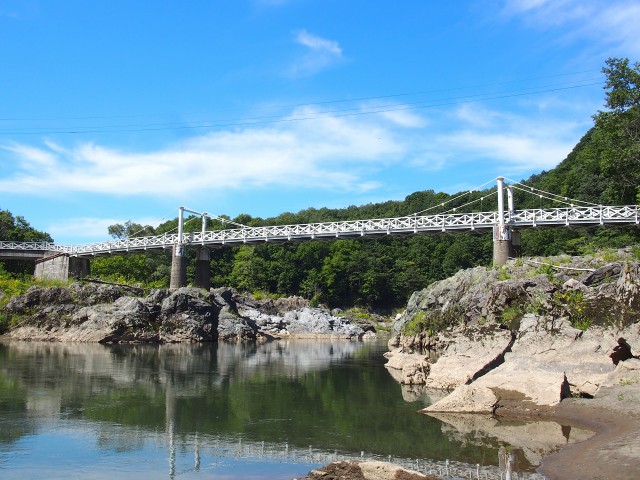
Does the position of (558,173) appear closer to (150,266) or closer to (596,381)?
(150,266)

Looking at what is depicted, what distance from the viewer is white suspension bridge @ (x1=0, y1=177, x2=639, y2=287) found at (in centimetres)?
4394

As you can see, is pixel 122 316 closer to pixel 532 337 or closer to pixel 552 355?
pixel 532 337

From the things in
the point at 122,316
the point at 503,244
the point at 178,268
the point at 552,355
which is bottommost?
the point at 122,316

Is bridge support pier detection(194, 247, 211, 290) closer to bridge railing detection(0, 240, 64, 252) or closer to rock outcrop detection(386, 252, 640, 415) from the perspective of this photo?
bridge railing detection(0, 240, 64, 252)

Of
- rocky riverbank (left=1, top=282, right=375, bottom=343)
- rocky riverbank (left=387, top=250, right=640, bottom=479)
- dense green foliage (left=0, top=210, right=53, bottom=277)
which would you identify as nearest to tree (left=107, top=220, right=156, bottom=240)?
dense green foliage (left=0, top=210, right=53, bottom=277)

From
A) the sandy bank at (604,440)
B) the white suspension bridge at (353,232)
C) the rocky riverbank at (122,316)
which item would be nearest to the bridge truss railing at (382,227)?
the white suspension bridge at (353,232)

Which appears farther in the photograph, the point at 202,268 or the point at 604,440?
the point at 202,268

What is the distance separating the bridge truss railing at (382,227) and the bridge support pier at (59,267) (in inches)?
31.9

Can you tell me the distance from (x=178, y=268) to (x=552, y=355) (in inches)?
1698

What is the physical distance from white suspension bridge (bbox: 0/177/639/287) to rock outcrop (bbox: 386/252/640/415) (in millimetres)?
13826

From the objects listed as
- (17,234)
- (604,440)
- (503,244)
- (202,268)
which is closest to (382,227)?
(503,244)

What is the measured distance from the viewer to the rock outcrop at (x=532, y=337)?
17188mm

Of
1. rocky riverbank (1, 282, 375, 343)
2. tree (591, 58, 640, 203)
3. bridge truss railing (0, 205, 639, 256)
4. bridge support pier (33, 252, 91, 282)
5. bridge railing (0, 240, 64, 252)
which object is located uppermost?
tree (591, 58, 640, 203)

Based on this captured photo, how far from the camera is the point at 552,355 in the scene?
20906 mm
